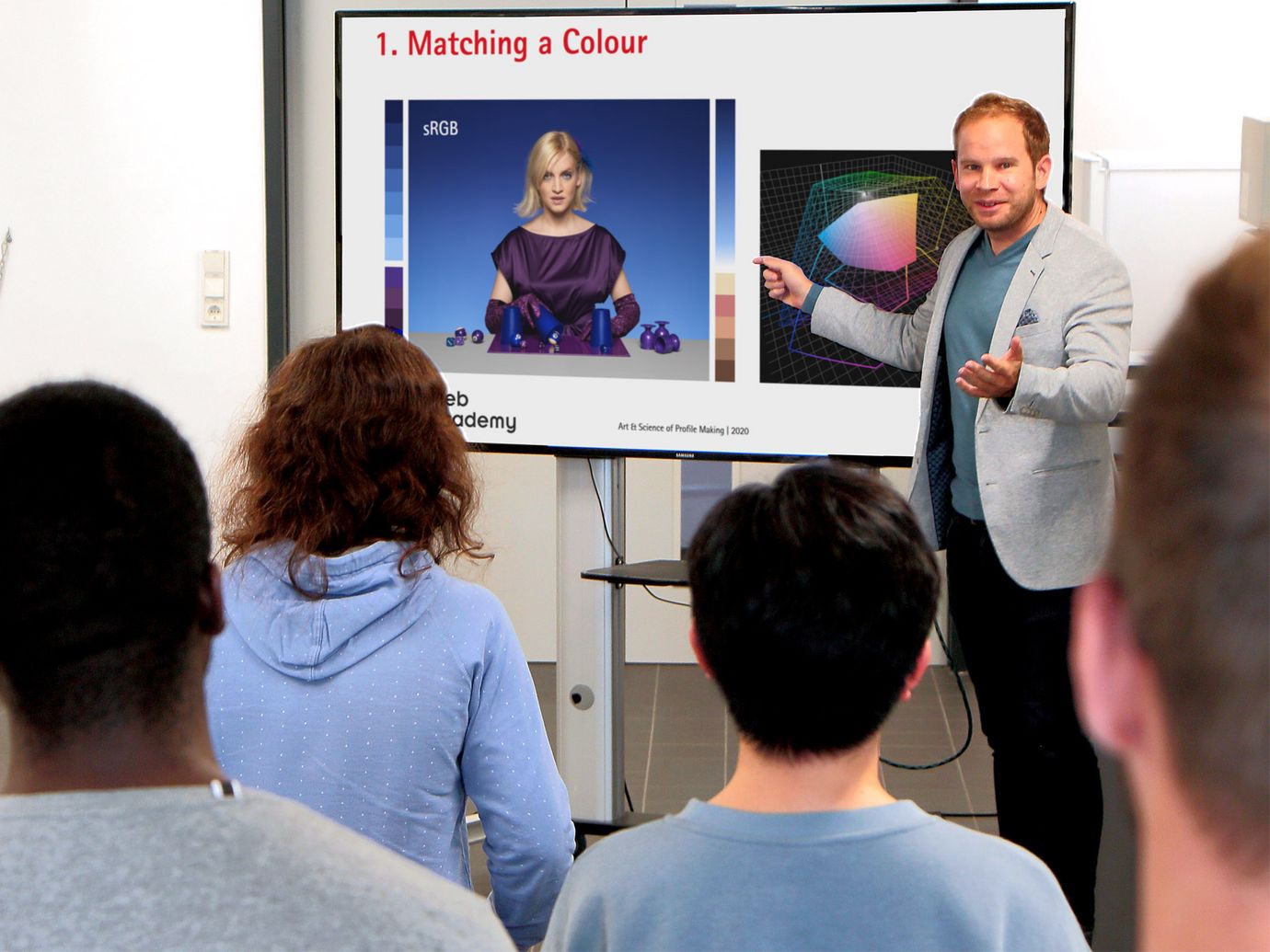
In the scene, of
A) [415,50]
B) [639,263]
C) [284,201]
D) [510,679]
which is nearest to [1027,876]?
[510,679]

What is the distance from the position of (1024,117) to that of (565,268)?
100 cm

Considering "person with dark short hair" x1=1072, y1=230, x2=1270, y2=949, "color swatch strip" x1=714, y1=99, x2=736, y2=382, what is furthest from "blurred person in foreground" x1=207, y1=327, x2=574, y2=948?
"color swatch strip" x1=714, y1=99, x2=736, y2=382

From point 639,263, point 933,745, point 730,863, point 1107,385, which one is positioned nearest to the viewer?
point 730,863

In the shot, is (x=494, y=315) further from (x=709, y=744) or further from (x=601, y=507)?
(x=709, y=744)

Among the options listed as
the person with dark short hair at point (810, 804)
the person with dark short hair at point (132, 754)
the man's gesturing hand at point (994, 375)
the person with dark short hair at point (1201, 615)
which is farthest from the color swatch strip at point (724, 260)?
the person with dark short hair at point (1201, 615)

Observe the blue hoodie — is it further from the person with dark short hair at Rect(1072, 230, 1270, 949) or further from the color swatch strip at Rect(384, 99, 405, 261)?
the color swatch strip at Rect(384, 99, 405, 261)

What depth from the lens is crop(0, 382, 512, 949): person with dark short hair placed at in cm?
60

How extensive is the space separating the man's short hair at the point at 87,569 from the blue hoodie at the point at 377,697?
30.6 inches

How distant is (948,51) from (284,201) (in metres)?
2.44

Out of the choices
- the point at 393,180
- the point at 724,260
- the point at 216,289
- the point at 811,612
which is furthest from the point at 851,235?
the point at 216,289

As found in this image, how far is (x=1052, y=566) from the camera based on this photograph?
2561 millimetres

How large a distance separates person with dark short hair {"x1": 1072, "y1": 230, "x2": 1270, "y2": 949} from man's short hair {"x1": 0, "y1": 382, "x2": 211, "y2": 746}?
444 millimetres

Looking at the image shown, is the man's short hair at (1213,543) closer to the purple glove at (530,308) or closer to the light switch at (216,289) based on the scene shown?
the purple glove at (530,308)

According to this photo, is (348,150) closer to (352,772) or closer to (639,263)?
(639,263)
